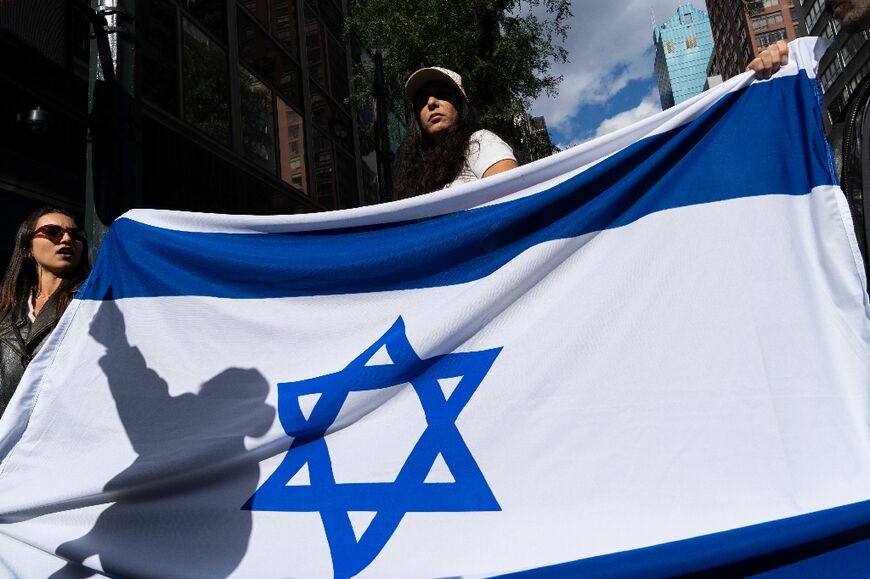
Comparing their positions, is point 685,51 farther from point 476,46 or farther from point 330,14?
point 476,46

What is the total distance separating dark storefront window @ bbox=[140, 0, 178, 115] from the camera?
9445 mm

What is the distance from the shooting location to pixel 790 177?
1787mm

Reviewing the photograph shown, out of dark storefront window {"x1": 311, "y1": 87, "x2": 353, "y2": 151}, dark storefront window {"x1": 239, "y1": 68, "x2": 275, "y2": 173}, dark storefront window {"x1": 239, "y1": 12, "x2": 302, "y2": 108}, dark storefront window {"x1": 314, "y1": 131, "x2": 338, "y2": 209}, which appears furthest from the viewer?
dark storefront window {"x1": 311, "y1": 87, "x2": 353, "y2": 151}

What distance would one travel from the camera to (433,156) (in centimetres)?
248

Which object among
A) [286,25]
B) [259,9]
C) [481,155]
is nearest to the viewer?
[481,155]

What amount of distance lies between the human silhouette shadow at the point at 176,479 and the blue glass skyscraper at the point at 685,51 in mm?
150605

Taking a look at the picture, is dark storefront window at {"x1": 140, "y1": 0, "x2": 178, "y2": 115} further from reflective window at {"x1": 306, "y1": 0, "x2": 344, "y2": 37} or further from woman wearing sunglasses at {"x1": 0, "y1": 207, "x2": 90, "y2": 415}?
reflective window at {"x1": 306, "y1": 0, "x2": 344, "y2": 37}

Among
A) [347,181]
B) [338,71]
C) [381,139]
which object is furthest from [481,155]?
[338,71]

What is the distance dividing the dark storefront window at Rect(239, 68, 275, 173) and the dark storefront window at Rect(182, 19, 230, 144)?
544 millimetres

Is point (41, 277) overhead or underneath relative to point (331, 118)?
underneath

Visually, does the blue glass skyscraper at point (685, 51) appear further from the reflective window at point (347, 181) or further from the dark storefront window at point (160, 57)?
the dark storefront window at point (160, 57)

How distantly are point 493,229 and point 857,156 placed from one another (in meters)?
1.02

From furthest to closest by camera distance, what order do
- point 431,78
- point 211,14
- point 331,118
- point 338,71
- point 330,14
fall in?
1. point 338,71
2. point 330,14
3. point 331,118
4. point 211,14
5. point 431,78

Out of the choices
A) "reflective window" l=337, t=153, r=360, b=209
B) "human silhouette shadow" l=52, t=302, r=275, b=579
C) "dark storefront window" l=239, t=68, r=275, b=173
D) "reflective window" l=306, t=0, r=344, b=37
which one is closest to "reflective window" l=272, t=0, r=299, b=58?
"reflective window" l=306, t=0, r=344, b=37
